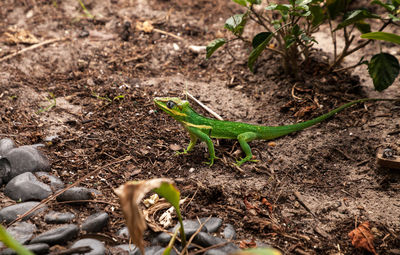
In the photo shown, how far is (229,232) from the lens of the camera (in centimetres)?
255

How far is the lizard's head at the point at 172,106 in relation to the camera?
10.8 feet

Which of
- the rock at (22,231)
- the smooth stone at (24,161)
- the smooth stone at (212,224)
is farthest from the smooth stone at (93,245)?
the smooth stone at (24,161)

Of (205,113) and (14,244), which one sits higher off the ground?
(14,244)

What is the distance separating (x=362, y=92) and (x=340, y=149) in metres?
1.07

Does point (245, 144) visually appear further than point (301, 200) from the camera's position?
Yes

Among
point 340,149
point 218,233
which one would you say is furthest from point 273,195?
point 340,149

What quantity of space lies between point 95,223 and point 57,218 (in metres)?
0.29

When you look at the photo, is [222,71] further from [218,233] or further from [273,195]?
[218,233]

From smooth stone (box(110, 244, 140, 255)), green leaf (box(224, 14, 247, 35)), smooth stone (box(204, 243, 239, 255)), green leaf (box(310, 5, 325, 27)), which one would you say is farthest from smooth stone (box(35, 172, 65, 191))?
green leaf (box(310, 5, 325, 27))

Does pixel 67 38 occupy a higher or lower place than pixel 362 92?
higher

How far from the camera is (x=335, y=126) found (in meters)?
3.74

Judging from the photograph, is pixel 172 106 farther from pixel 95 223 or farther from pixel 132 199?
pixel 132 199

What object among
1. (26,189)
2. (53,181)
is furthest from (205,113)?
(26,189)

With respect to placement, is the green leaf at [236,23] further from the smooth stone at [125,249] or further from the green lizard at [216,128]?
the smooth stone at [125,249]
